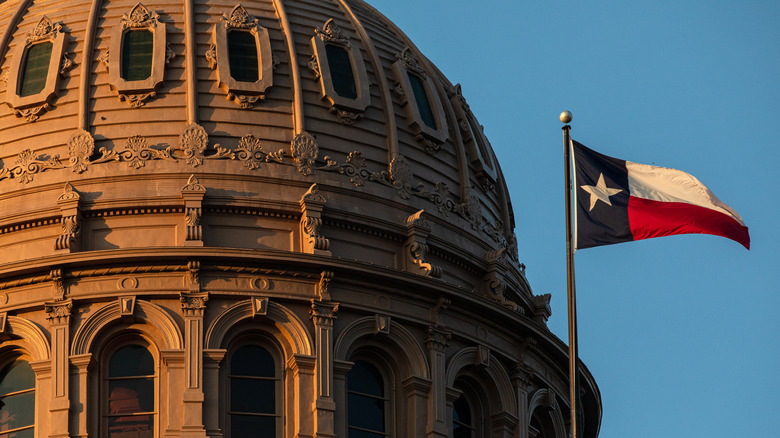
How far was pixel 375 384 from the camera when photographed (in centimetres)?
5841

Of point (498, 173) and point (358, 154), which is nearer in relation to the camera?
point (358, 154)

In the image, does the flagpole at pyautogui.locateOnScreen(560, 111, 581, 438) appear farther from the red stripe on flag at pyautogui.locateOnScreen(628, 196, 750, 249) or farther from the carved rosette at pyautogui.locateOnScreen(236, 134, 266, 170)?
the carved rosette at pyautogui.locateOnScreen(236, 134, 266, 170)

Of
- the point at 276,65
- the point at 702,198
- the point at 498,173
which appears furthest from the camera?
the point at 498,173

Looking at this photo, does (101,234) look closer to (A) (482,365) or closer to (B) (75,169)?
(B) (75,169)

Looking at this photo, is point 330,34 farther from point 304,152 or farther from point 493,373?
point 493,373

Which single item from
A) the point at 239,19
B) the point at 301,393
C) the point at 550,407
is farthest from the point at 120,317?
the point at 550,407

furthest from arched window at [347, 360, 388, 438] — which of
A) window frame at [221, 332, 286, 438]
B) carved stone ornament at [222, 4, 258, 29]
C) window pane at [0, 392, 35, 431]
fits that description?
carved stone ornament at [222, 4, 258, 29]

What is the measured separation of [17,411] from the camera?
186 ft

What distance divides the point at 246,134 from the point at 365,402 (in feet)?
27.4

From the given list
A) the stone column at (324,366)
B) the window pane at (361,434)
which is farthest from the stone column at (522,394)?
the stone column at (324,366)

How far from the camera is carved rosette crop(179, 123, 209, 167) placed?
194 ft

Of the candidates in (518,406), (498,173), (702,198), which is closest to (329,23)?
(498,173)

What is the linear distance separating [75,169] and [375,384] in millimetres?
10176

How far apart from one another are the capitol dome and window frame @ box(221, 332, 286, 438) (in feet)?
0.19
